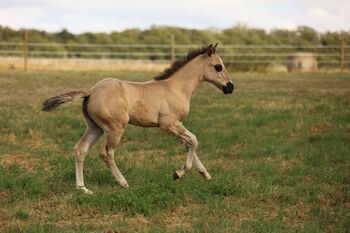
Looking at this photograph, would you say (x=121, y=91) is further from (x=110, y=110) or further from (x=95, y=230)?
(x=95, y=230)

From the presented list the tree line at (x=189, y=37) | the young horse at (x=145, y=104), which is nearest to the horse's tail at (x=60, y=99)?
the young horse at (x=145, y=104)

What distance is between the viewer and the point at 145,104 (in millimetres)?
8305

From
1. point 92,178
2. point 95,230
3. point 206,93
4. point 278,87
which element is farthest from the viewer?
point 278,87

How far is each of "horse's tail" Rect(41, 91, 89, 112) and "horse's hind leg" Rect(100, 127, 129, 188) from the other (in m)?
0.61

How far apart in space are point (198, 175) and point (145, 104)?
141cm

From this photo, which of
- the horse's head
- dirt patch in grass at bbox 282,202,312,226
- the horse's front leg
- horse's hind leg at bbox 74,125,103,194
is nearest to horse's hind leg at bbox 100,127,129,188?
horse's hind leg at bbox 74,125,103,194

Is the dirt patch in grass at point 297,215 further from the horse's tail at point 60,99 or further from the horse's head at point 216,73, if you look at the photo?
the horse's tail at point 60,99

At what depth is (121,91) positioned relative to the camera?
26.5ft

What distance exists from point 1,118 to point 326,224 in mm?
8738

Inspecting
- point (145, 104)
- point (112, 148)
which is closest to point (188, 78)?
point (145, 104)

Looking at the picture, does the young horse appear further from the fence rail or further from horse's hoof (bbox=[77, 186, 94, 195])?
the fence rail

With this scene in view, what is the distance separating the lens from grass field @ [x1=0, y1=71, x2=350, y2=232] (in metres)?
6.55

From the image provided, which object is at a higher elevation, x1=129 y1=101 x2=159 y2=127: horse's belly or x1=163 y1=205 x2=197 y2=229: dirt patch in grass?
x1=129 y1=101 x2=159 y2=127: horse's belly

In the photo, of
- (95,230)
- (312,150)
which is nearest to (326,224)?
(95,230)
